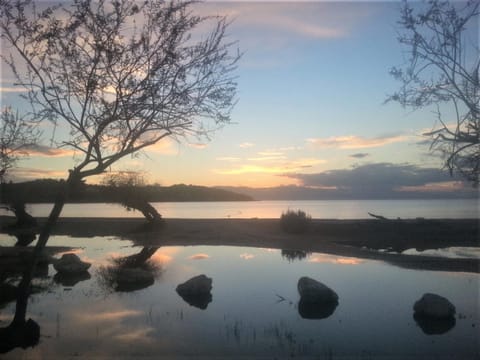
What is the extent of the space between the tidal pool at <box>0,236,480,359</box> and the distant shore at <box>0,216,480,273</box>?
24.4 feet

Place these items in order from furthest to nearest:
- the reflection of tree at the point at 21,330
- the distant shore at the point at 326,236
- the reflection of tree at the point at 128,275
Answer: the distant shore at the point at 326,236 < the reflection of tree at the point at 128,275 < the reflection of tree at the point at 21,330

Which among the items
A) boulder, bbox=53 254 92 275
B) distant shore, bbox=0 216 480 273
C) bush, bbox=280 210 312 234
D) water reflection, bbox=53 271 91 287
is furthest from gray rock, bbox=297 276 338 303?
bush, bbox=280 210 312 234

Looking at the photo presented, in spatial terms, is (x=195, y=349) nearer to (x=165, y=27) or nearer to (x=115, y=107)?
(x=115, y=107)

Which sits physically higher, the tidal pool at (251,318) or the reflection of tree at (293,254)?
the reflection of tree at (293,254)

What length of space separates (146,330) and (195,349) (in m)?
1.81

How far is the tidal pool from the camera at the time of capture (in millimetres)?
8766

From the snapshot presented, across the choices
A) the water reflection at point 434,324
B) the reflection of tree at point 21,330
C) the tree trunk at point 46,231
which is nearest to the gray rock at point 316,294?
the water reflection at point 434,324

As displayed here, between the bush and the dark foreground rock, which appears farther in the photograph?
the bush

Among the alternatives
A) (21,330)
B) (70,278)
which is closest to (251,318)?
(21,330)

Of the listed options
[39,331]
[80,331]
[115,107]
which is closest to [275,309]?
[80,331]

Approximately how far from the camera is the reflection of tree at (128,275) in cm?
1483

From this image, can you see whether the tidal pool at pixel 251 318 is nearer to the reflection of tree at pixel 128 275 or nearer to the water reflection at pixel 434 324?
the water reflection at pixel 434 324

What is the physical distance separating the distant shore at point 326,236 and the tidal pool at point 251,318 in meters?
7.45

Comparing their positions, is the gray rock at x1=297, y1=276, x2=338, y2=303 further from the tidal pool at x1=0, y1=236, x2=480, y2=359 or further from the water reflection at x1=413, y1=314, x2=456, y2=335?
the water reflection at x1=413, y1=314, x2=456, y2=335
